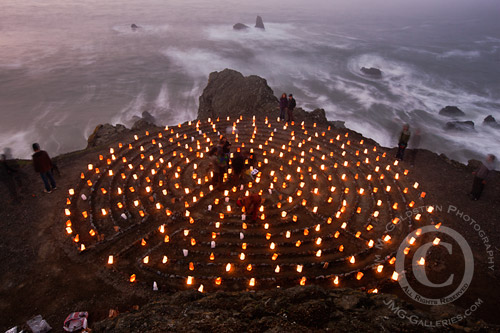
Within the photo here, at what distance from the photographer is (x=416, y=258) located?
12.2 meters

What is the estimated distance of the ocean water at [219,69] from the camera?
41938 mm

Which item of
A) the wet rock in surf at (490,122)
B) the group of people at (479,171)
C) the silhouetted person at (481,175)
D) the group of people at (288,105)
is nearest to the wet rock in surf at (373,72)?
the wet rock in surf at (490,122)

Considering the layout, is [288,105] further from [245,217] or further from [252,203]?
[245,217]

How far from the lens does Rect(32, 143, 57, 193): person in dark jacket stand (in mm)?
14156

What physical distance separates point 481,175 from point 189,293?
1602cm

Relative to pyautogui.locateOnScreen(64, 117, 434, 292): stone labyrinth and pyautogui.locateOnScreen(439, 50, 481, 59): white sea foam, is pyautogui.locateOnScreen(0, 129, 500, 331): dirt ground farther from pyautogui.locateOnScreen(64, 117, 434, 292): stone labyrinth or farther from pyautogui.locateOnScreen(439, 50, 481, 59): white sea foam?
pyautogui.locateOnScreen(439, 50, 481, 59): white sea foam

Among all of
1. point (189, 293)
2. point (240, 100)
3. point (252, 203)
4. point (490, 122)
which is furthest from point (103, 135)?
point (490, 122)

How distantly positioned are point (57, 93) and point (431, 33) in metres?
137

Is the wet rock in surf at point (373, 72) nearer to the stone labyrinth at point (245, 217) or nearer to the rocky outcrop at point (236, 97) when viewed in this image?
the rocky outcrop at point (236, 97)

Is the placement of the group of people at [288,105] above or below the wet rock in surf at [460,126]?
above

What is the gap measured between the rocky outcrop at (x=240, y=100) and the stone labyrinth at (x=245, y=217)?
643cm

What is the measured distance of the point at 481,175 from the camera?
1506cm

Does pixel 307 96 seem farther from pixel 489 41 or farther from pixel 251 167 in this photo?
pixel 489 41

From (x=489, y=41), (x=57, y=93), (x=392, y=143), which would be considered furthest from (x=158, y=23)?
(x=489, y=41)
